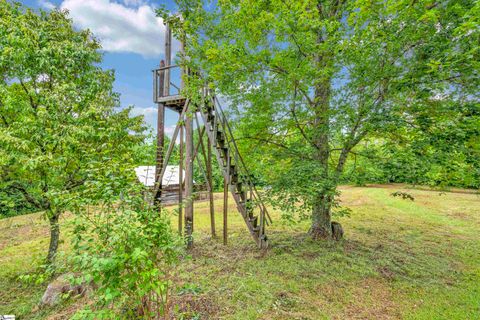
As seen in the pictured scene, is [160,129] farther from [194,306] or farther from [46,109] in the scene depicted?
[194,306]

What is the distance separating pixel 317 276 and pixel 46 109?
722 cm

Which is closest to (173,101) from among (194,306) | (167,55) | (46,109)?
(167,55)

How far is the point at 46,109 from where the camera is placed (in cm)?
545

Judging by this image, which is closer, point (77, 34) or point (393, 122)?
point (393, 122)

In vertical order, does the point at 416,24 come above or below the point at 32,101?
above

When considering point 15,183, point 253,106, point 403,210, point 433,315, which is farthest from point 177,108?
point 403,210

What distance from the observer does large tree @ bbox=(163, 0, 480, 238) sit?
4652 millimetres

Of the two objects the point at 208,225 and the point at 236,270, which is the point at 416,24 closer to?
the point at 236,270

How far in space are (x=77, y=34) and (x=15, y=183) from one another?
166 inches

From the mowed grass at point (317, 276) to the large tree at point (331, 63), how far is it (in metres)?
1.76

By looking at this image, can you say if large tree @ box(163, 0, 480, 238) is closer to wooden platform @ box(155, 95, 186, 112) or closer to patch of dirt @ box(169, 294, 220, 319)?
wooden platform @ box(155, 95, 186, 112)

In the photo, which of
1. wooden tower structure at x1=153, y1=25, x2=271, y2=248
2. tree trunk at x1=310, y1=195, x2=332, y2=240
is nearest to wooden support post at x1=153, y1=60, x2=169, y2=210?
wooden tower structure at x1=153, y1=25, x2=271, y2=248

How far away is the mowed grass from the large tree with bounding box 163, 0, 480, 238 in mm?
1757

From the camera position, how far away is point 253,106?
6.55 m
